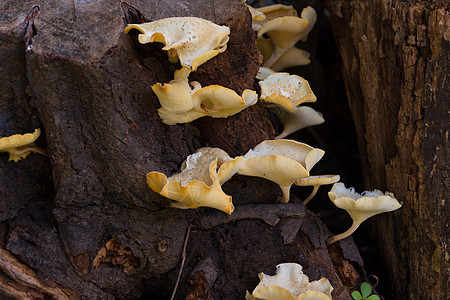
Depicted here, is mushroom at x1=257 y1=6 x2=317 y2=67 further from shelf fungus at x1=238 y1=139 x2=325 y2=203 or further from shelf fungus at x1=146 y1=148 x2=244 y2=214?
shelf fungus at x1=146 y1=148 x2=244 y2=214

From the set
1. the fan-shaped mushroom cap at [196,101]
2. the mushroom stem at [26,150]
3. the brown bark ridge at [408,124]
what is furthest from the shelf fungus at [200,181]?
the brown bark ridge at [408,124]

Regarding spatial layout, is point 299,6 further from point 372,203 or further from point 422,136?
point 372,203

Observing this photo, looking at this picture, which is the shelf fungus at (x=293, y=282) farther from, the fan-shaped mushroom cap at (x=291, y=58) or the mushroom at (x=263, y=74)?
the fan-shaped mushroom cap at (x=291, y=58)

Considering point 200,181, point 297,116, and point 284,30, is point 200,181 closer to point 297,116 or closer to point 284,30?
point 297,116

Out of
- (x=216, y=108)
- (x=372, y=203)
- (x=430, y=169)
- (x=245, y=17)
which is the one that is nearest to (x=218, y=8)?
(x=245, y=17)

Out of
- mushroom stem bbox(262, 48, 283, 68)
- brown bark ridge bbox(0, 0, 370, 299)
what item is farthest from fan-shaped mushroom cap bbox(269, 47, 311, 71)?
brown bark ridge bbox(0, 0, 370, 299)

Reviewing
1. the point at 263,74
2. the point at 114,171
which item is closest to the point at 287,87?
the point at 263,74
